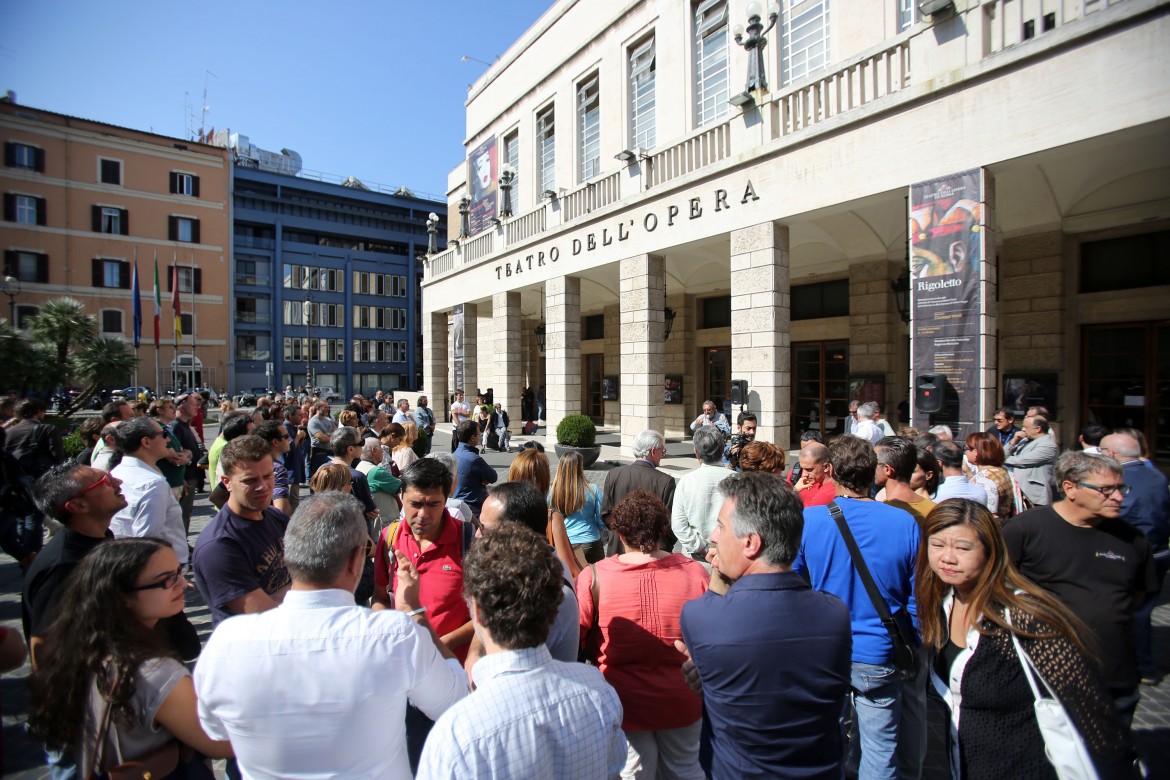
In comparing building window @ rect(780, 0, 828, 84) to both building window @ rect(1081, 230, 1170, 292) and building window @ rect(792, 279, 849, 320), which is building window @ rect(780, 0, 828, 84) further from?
building window @ rect(1081, 230, 1170, 292)

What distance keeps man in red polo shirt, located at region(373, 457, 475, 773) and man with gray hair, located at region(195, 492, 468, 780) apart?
0.95m

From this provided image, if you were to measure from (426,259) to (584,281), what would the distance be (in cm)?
872

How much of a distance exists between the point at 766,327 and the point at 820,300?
5262 millimetres

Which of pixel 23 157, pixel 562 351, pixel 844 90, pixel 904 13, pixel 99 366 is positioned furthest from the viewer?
pixel 23 157

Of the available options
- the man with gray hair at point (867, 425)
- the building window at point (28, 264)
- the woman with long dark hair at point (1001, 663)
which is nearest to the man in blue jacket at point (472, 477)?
the woman with long dark hair at point (1001, 663)

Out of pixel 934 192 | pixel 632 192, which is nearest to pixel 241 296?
pixel 632 192

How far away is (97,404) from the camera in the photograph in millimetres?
32938

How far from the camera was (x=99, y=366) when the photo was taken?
72.8 feet

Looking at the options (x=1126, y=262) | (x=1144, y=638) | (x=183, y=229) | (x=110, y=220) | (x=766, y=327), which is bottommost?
(x=1144, y=638)

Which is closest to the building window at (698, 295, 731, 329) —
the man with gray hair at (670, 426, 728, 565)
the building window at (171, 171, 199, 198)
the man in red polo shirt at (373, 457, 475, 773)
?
the man with gray hair at (670, 426, 728, 565)

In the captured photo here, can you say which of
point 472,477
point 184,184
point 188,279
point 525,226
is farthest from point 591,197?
point 184,184

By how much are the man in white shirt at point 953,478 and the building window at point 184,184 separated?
4799 centimetres

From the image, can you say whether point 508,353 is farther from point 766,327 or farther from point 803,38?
point 803,38

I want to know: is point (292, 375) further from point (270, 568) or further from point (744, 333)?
point (270, 568)
